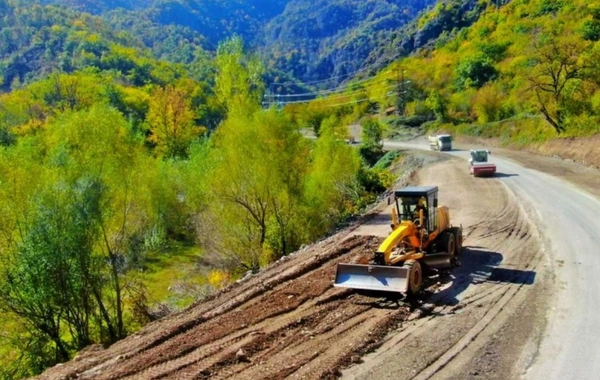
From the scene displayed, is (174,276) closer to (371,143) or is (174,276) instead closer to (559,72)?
(371,143)

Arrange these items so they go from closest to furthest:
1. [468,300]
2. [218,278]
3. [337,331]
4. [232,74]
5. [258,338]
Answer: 1. [258,338]
2. [337,331]
3. [468,300]
4. [218,278]
5. [232,74]

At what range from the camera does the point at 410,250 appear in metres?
14.8

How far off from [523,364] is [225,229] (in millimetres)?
18907

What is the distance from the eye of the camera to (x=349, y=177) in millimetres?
32875

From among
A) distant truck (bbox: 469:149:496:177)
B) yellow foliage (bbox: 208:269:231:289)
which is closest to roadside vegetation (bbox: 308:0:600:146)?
distant truck (bbox: 469:149:496:177)

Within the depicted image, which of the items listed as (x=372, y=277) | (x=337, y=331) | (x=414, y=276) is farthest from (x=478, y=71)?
(x=337, y=331)

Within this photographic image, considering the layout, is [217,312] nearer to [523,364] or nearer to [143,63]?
[523,364]

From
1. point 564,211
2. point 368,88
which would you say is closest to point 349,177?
point 564,211

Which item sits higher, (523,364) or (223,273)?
(523,364)

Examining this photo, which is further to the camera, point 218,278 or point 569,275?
point 218,278

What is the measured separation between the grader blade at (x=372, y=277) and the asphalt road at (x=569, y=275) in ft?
11.4

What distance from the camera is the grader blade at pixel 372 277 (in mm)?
13156

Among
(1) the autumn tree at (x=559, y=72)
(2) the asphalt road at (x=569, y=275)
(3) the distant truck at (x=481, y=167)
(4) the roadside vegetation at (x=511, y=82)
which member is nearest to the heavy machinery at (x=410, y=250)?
(2) the asphalt road at (x=569, y=275)

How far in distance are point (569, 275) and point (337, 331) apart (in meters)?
7.34
